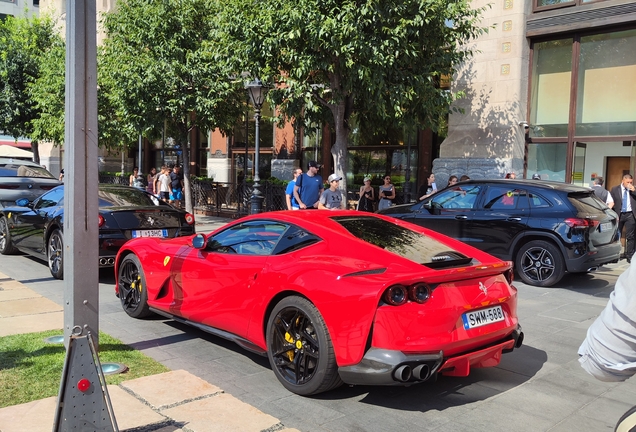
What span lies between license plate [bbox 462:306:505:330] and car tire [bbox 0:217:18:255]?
9.78 metres

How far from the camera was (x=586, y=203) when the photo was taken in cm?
960

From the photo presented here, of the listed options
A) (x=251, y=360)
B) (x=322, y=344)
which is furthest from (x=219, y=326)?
(x=322, y=344)

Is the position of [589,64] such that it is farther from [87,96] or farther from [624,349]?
[624,349]

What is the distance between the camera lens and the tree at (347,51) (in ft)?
36.4

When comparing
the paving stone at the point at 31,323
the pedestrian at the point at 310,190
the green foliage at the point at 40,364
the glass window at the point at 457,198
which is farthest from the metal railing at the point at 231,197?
the green foliage at the point at 40,364

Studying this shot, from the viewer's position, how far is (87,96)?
15.5 feet

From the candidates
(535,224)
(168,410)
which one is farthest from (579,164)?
(168,410)

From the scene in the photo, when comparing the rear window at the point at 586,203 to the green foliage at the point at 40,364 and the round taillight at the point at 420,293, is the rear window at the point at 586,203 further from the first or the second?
the green foliage at the point at 40,364

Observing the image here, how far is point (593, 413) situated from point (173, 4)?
15473 mm

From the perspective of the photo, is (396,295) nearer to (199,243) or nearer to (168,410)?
(168,410)

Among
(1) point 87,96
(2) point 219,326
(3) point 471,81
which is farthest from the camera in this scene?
(3) point 471,81

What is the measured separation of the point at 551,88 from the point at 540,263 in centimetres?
714

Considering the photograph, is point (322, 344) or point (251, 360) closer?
point (322, 344)

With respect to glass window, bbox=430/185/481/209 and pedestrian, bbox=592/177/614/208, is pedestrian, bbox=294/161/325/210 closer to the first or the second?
glass window, bbox=430/185/481/209
